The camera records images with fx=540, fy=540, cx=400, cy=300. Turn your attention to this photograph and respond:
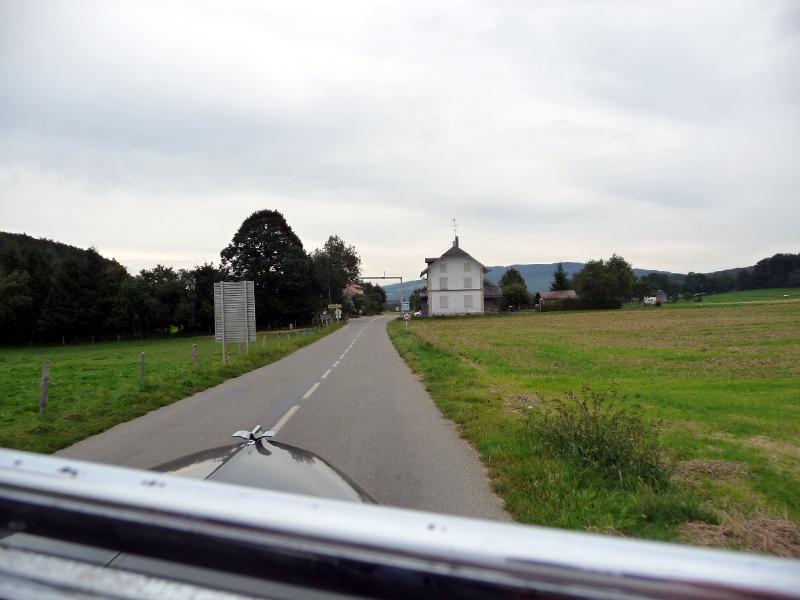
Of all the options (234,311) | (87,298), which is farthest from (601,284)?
(234,311)

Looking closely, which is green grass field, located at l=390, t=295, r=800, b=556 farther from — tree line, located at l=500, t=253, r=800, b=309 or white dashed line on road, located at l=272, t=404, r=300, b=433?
tree line, located at l=500, t=253, r=800, b=309

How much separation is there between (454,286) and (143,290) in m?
41.6

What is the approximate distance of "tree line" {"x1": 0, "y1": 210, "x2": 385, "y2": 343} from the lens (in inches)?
2334

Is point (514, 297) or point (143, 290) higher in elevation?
point (143, 290)

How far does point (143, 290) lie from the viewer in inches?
2459

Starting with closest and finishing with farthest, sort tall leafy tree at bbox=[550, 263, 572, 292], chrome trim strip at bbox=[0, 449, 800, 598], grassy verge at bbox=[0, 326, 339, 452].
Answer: chrome trim strip at bbox=[0, 449, 800, 598] → grassy verge at bbox=[0, 326, 339, 452] → tall leafy tree at bbox=[550, 263, 572, 292]

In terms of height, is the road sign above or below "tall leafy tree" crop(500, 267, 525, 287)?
below

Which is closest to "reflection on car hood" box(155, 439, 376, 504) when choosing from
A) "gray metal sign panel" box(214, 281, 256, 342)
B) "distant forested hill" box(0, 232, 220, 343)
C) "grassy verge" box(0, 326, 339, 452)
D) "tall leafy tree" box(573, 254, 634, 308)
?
"grassy verge" box(0, 326, 339, 452)

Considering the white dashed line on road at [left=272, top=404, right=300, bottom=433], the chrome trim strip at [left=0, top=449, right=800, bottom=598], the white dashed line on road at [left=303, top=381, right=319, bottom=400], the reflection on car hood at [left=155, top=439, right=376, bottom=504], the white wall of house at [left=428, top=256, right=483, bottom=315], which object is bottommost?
the white dashed line on road at [left=303, top=381, right=319, bottom=400]

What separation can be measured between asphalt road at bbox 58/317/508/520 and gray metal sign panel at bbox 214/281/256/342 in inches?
286

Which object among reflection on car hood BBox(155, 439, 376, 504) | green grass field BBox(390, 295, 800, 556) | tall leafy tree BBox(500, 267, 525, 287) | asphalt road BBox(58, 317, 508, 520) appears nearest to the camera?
reflection on car hood BBox(155, 439, 376, 504)

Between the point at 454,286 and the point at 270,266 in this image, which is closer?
the point at 270,266

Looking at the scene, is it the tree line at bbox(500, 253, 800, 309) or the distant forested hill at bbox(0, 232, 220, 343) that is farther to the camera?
the tree line at bbox(500, 253, 800, 309)

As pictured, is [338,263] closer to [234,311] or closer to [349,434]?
[234,311]
